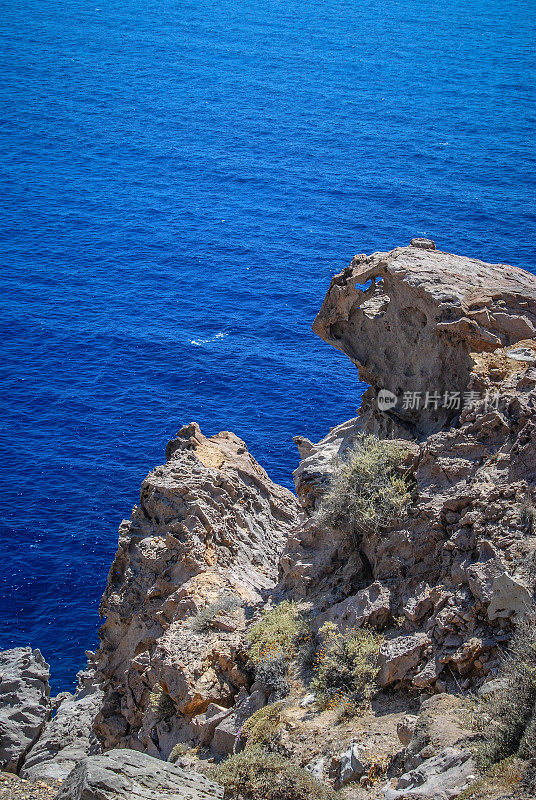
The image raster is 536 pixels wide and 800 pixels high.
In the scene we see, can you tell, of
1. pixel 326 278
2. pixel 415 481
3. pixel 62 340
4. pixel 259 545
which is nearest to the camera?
pixel 415 481

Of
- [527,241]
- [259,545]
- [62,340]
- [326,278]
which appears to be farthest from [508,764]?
[527,241]

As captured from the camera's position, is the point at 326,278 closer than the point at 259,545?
No

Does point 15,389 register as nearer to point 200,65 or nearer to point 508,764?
point 508,764

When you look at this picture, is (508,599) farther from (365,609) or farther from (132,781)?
(132,781)

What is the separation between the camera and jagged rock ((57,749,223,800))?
1457 centimetres

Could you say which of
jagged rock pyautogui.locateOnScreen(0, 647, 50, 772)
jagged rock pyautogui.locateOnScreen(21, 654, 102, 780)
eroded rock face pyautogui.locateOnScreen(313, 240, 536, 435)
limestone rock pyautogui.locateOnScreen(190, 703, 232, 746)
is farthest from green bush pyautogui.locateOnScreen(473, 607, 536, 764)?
jagged rock pyautogui.locateOnScreen(0, 647, 50, 772)

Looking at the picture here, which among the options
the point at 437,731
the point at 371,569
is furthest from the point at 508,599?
the point at 371,569

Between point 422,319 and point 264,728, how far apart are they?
512 inches

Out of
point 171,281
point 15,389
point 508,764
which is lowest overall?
point 508,764

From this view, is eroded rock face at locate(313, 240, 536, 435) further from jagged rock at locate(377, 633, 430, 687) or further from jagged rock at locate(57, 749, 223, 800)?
jagged rock at locate(57, 749, 223, 800)

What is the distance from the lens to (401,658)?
56.7ft

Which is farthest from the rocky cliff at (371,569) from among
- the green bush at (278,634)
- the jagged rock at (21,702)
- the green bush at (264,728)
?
the jagged rock at (21,702)

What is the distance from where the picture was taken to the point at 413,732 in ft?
48.6

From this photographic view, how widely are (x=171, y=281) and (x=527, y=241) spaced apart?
1439 inches
